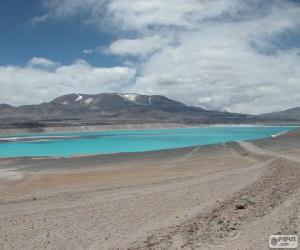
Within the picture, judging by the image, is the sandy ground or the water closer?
the sandy ground

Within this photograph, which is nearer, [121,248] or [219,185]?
[121,248]

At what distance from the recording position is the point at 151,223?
12.0 m

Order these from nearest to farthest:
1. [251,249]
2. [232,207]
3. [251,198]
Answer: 1. [251,249]
2. [232,207]
3. [251,198]

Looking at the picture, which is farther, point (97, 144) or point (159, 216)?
point (97, 144)

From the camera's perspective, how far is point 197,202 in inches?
576

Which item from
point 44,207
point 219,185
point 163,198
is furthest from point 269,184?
point 44,207

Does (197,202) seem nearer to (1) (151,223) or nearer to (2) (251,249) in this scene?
(1) (151,223)

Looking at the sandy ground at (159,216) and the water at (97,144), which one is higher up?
the sandy ground at (159,216)

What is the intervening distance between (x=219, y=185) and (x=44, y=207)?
7207 mm

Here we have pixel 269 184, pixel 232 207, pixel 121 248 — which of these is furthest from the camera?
pixel 269 184

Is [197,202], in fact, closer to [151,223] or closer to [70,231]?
[151,223]

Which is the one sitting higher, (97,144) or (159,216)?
(159,216)

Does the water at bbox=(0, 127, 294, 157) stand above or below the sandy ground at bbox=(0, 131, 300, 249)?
below

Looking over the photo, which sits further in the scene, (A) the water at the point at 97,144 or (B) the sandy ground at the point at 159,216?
(A) the water at the point at 97,144
